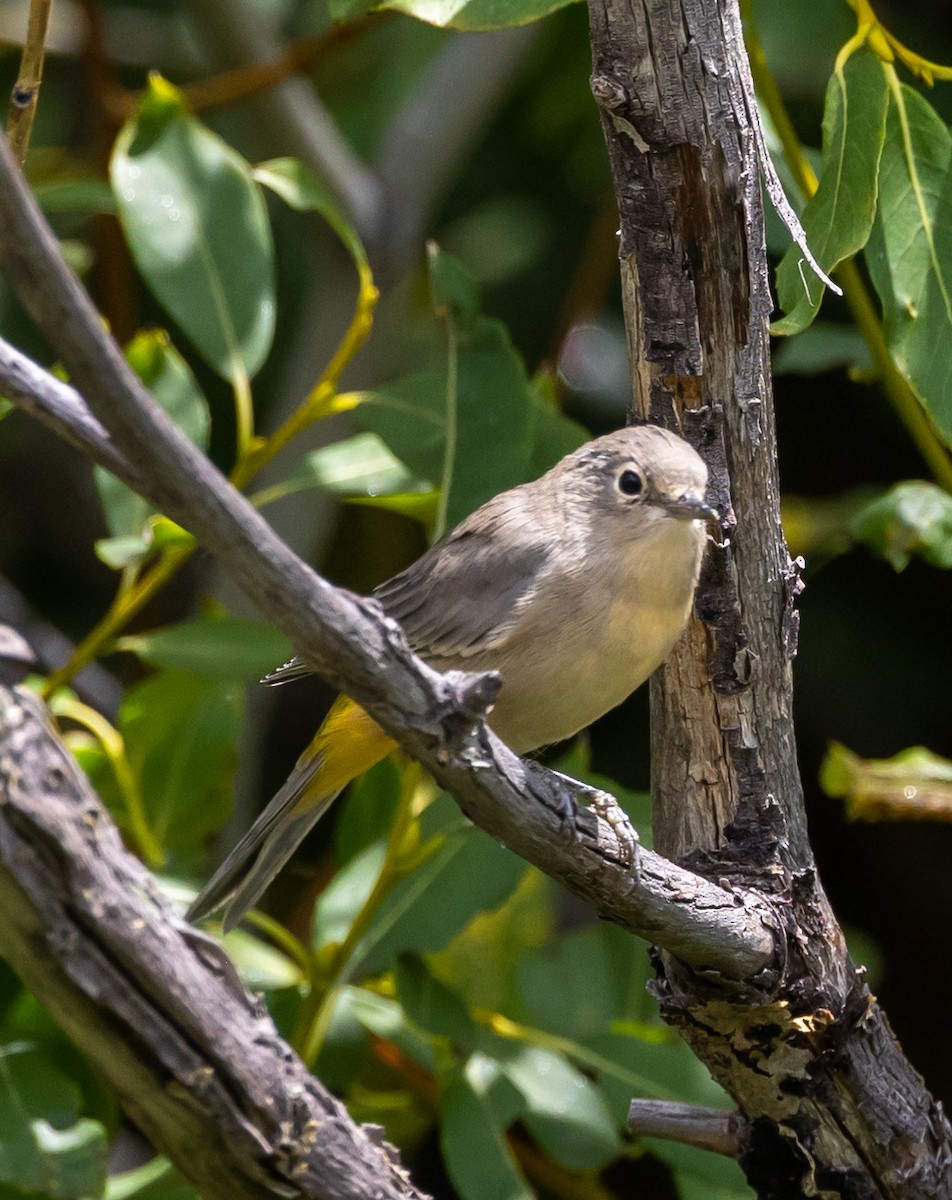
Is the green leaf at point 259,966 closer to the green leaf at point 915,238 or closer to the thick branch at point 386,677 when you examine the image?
the thick branch at point 386,677

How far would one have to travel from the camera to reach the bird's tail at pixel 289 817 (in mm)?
2773

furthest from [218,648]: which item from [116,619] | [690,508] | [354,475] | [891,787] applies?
[891,787]

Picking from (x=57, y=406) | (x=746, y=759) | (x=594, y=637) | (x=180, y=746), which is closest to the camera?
(x=57, y=406)

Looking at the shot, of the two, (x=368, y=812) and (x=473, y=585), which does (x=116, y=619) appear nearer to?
(x=368, y=812)

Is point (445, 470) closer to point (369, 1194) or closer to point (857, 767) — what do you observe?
point (857, 767)

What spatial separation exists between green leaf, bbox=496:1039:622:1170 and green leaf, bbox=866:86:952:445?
1568 millimetres

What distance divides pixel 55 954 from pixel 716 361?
128cm

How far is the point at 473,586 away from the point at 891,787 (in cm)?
115

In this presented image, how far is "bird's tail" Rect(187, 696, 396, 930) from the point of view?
2773 millimetres

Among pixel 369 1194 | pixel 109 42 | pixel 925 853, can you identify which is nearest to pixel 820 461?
Result: pixel 925 853

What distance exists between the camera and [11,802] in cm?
143

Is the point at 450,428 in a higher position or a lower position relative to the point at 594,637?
higher

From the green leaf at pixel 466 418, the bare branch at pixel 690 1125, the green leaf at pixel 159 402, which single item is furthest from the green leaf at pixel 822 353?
the bare branch at pixel 690 1125

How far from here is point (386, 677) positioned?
1.52 meters
